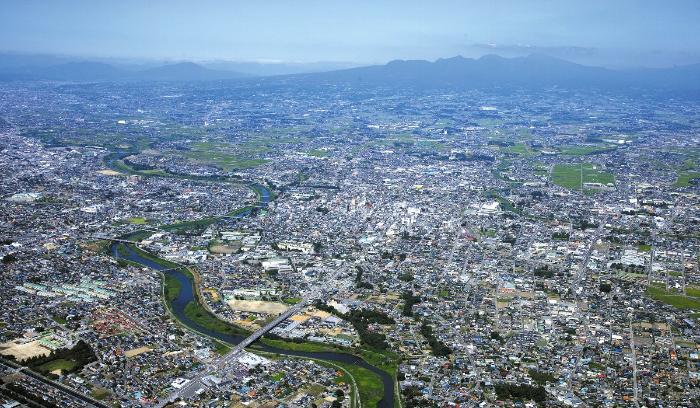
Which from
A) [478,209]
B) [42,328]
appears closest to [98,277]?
[42,328]

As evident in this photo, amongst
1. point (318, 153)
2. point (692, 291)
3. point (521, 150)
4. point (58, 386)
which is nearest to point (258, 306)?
point (58, 386)

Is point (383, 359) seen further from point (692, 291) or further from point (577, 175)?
point (577, 175)

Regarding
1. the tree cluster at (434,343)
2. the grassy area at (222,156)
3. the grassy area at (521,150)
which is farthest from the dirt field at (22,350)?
the grassy area at (521,150)

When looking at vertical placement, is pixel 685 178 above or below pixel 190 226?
above

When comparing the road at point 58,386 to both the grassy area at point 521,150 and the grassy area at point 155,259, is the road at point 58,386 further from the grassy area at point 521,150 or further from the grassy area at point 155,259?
the grassy area at point 521,150

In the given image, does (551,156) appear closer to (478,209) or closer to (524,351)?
(478,209)

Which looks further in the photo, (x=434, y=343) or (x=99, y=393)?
(x=434, y=343)
